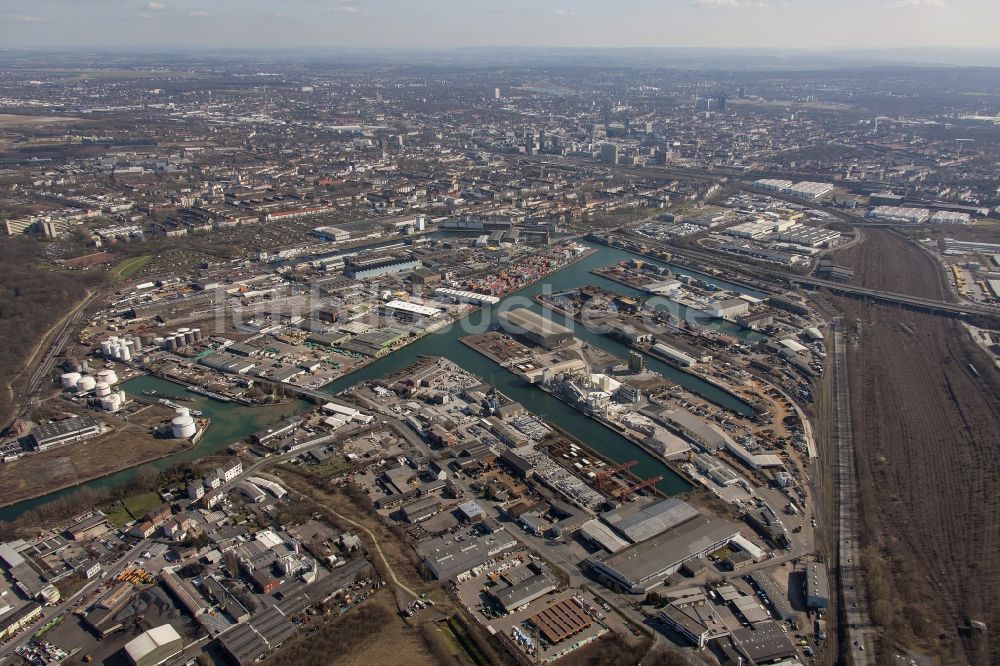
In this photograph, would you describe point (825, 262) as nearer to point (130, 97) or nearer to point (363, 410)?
point (363, 410)

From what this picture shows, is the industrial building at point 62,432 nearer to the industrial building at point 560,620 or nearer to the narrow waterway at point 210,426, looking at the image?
the narrow waterway at point 210,426

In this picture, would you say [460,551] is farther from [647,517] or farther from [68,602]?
[68,602]

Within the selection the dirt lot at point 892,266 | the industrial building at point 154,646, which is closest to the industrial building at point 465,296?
the dirt lot at point 892,266

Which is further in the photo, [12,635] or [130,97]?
[130,97]

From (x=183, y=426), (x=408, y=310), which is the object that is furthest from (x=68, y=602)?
(x=408, y=310)

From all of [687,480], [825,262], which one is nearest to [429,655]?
[687,480]

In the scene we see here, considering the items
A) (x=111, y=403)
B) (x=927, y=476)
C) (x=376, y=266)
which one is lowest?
(x=111, y=403)

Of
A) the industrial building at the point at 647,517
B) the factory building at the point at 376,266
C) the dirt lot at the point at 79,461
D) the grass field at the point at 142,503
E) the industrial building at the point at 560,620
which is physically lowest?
the dirt lot at the point at 79,461
